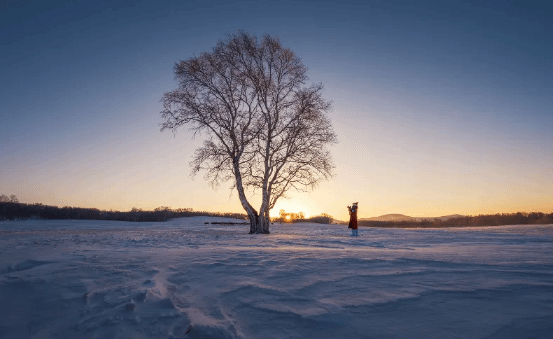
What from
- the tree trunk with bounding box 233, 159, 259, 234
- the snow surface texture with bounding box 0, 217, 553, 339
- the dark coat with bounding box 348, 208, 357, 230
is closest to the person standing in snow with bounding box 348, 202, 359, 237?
the dark coat with bounding box 348, 208, 357, 230

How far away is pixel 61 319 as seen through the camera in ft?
7.06

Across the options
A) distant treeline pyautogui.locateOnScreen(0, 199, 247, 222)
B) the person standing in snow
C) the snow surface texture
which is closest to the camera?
the snow surface texture

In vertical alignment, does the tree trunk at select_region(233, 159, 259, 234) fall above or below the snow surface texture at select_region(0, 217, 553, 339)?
above

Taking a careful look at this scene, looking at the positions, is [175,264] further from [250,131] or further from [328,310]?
[250,131]

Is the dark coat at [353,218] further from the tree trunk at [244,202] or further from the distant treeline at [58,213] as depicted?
the distant treeline at [58,213]

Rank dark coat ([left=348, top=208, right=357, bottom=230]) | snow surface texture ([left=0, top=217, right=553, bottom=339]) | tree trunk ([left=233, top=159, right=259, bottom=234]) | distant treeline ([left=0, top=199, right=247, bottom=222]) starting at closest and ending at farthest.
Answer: snow surface texture ([left=0, top=217, right=553, bottom=339]) → dark coat ([left=348, top=208, right=357, bottom=230]) → tree trunk ([left=233, top=159, right=259, bottom=234]) → distant treeline ([left=0, top=199, right=247, bottom=222])

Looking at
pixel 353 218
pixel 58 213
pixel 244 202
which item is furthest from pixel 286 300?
pixel 58 213

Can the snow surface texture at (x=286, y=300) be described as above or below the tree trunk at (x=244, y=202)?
below

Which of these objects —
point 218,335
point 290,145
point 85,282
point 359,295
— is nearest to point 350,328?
point 359,295

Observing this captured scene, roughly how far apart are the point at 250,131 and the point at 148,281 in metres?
12.2

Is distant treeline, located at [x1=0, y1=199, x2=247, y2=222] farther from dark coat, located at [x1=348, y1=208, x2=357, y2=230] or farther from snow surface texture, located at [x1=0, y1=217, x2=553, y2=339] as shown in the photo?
snow surface texture, located at [x1=0, y1=217, x2=553, y2=339]

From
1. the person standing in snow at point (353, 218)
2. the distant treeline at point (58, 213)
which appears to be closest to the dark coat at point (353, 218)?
the person standing in snow at point (353, 218)

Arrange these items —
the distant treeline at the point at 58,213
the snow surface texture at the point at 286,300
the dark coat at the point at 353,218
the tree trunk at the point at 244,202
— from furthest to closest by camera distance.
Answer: the distant treeline at the point at 58,213 → the tree trunk at the point at 244,202 → the dark coat at the point at 353,218 → the snow surface texture at the point at 286,300

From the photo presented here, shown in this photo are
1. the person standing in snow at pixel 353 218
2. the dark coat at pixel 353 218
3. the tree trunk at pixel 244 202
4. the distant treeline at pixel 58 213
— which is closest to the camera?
the person standing in snow at pixel 353 218
